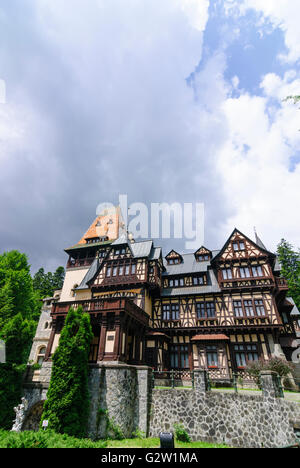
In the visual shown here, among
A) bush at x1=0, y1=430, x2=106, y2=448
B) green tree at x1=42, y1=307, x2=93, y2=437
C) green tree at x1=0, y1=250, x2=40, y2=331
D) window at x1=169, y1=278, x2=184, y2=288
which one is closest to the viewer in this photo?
bush at x1=0, y1=430, x2=106, y2=448

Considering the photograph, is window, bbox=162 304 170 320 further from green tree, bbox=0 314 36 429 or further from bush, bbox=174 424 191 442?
green tree, bbox=0 314 36 429

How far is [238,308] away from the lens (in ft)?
72.9

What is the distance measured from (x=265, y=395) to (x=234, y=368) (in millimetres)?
8665

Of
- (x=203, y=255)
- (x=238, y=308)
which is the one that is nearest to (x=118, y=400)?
(x=238, y=308)

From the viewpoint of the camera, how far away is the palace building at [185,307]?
18875 millimetres

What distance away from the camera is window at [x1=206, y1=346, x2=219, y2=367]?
2057 cm

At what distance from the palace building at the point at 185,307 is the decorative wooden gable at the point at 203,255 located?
110mm

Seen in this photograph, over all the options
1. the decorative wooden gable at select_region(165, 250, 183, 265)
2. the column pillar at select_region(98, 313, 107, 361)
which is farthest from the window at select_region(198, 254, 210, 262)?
the column pillar at select_region(98, 313, 107, 361)

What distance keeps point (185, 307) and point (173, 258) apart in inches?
254

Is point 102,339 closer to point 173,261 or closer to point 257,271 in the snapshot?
point 173,261

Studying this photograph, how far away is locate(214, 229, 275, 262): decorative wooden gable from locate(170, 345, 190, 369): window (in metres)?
9.21

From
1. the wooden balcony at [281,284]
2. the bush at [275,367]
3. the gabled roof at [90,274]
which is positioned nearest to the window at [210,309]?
the bush at [275,367]

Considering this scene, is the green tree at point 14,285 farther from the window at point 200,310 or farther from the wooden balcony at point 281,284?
the wooden balcony at point 281,284
